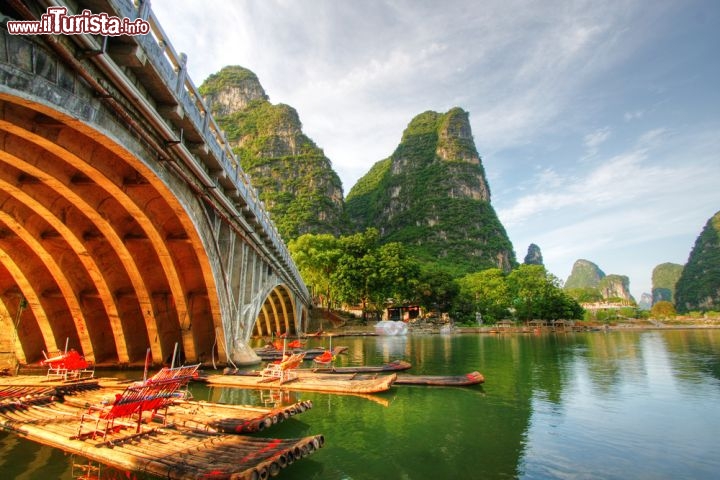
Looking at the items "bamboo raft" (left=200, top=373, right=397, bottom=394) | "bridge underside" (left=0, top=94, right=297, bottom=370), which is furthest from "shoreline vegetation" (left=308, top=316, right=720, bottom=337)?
"bamboo raft" (left=200, top=373, right=397, bottom=394)

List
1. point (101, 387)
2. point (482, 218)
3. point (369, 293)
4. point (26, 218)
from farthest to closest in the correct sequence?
1. point (482, 218)
2. point (369, 293)
3. point (26, 218)
4. point (101, 387)

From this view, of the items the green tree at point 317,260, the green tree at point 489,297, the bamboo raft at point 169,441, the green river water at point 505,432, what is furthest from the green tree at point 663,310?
the bamboo raft at point 169,441

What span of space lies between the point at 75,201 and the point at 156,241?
2.98 metres

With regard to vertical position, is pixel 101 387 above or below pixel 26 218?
below

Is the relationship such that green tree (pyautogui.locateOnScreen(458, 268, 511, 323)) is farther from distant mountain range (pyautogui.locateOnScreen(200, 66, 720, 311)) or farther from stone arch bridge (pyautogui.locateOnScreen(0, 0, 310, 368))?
stone arch bridge (pyautogui.locateOnScreen(0, 0, 310, 368))

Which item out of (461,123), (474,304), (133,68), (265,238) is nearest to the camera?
(133,68)

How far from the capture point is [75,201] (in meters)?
11.9

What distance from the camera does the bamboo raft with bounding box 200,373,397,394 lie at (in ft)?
47.4

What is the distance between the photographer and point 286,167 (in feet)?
411

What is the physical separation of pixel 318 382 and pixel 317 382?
0.14 feet

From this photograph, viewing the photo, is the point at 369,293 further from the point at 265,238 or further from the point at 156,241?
the point at 156,241

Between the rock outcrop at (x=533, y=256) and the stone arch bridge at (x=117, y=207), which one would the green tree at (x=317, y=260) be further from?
the rock outcrop at (x=533, y=256)

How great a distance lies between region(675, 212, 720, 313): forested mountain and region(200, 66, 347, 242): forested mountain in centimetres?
11934

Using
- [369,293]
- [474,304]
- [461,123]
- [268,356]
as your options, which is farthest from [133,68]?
[461,123]
